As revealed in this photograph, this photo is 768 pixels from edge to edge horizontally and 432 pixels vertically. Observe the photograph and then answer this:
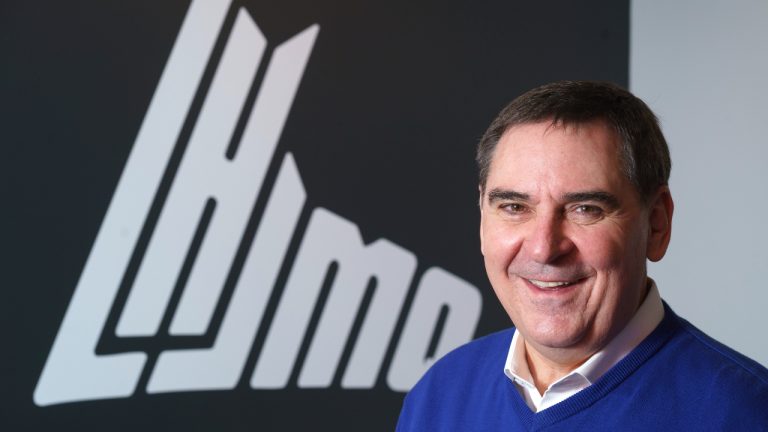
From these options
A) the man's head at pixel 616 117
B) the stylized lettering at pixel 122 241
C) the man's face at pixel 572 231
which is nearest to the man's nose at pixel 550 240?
the man's face at pixel 572 231

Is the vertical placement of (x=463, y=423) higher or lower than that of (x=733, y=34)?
lower

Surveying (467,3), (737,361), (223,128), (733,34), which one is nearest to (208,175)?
(223,128)

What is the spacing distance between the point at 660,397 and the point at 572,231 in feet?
0.83

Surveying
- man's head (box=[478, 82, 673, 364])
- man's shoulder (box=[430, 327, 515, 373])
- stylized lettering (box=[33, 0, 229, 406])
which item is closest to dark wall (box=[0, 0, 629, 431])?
stylized lettering (box=[33, 0, 229, 406])

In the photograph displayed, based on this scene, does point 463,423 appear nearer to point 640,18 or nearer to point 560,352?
point 560,352

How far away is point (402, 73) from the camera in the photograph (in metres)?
2.79

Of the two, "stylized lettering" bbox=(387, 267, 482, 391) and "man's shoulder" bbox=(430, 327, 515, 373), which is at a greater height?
"man's shoulder" bbox=(430, 327, 515, 373)

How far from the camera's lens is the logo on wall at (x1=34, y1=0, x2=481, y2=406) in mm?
2186

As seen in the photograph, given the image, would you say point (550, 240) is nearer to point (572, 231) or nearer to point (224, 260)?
point (572, 231)

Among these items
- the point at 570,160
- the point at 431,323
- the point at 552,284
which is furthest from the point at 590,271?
the point at 431,323

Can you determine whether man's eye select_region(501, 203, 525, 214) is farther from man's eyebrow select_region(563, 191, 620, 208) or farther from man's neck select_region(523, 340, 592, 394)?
man's neck select_region(523, 340, 592, 394)

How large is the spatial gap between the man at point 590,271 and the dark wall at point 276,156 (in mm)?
1236

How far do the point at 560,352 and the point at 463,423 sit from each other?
0.69 feet

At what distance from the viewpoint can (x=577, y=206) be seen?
4.00 ft
